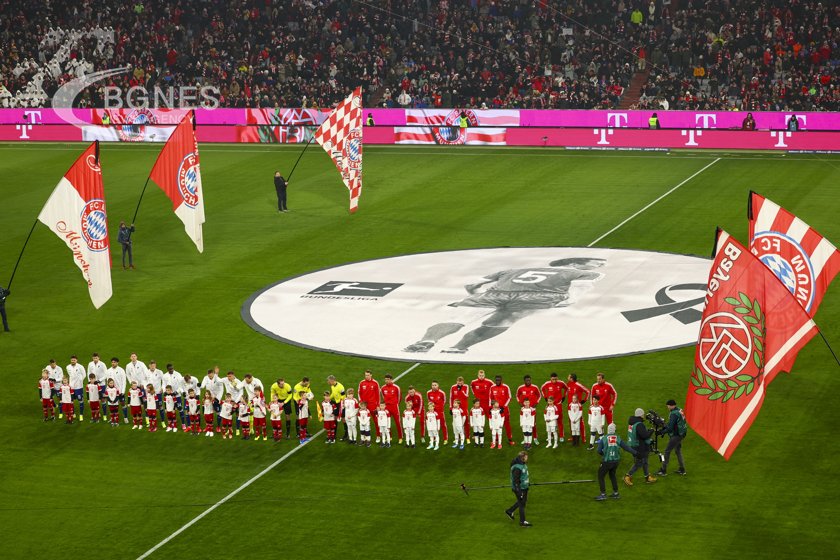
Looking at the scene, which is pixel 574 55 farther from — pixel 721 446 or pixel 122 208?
pixel 721 446

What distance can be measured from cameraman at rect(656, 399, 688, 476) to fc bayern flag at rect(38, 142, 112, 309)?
1414cm

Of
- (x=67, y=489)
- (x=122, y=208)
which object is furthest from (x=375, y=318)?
(x=122, y=208)

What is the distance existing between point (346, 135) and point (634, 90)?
24132 mm

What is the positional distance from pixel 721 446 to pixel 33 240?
97.8 feet

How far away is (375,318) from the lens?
31.8 metres

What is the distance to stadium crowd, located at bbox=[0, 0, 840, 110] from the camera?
195 ft

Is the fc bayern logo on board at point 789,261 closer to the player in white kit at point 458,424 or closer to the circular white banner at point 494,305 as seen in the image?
the circular white banner at point 494,305

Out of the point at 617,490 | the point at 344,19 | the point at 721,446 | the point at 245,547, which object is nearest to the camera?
the point at 721,446

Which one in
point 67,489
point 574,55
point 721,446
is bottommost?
point 67,489

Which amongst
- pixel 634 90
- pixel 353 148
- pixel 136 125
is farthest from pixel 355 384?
pixel 634 90

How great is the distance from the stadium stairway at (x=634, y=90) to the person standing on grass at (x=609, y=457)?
4091 centimetres

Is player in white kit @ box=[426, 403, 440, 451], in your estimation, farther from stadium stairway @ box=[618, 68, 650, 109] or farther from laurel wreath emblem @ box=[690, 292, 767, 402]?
stadium stairway @ box=[618, 68, 650, 109]

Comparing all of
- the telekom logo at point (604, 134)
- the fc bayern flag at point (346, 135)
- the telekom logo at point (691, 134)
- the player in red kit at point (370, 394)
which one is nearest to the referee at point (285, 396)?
the player in red kit at point (370, 394)

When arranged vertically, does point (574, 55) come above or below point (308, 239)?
above
